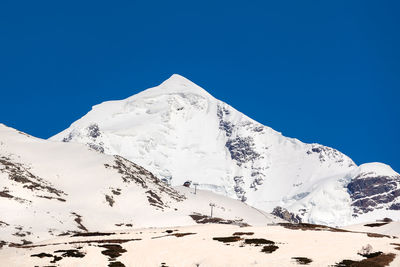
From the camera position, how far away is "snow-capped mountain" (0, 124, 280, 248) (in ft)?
341

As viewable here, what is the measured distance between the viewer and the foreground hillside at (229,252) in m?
48.2

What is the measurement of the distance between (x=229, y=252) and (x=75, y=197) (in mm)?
97923

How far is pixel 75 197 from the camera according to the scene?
468ft

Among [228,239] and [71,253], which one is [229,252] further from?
[71,253]

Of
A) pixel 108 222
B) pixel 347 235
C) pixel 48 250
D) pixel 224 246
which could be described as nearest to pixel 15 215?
pixel 108 222

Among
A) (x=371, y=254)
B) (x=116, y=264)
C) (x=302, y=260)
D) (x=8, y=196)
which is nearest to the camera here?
(x=302, y=260)

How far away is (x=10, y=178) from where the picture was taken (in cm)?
12888

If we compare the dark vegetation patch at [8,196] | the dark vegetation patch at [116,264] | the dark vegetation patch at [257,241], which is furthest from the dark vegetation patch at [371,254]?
the dark vegetation patch at [8,196]

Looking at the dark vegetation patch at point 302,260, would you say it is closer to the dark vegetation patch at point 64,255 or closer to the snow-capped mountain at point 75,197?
the dark vegetation patch at point 64,255

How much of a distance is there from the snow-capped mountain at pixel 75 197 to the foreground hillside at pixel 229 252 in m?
30.9

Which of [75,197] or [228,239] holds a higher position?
[75,197]

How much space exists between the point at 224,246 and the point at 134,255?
10.1m

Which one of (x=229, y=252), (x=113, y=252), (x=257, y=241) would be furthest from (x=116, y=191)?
(x=229, y=252)

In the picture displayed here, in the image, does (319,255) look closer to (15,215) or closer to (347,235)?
(347,235)
